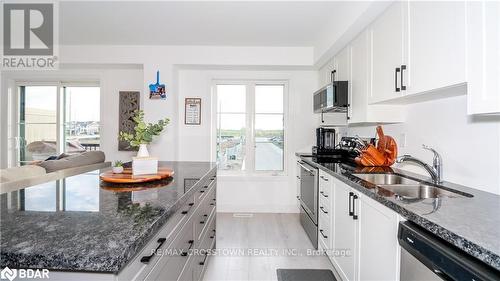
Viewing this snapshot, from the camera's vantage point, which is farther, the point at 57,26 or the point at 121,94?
the point at 121,94

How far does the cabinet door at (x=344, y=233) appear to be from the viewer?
1906 millimetres

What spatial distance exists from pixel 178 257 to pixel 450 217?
1231 millimetres

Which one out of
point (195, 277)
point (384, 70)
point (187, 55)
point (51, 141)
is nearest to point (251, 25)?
point (187, 55)

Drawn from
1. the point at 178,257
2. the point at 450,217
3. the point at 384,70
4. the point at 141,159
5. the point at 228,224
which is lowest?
the point at 228,224

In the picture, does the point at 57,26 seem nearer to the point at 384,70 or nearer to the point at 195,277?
the point at 195,277

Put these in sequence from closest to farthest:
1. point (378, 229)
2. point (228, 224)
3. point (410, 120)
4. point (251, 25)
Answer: point (378, 229) < point (410, 120) < point (251, 25) < point (228, 224)

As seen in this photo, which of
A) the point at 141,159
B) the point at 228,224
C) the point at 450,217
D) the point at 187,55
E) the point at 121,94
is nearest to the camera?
the point at 450,217

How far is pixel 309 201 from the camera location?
309 cm

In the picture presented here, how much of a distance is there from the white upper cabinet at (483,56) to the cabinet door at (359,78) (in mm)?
1171

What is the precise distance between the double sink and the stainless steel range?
76 cm

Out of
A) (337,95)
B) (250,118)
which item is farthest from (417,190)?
(250,118)

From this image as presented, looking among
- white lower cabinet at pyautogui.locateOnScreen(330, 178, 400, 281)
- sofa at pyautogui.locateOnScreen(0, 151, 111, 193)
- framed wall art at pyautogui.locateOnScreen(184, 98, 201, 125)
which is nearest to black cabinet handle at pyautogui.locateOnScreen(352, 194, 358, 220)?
white lower cabinet at pyautogui.locateOnScreen(330, 178, 400, 281)

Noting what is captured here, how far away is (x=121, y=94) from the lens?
4496mm

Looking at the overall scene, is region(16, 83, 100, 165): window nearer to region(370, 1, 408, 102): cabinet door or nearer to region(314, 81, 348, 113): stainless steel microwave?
region(314, 81, 348, 113): stainless steel microwave
